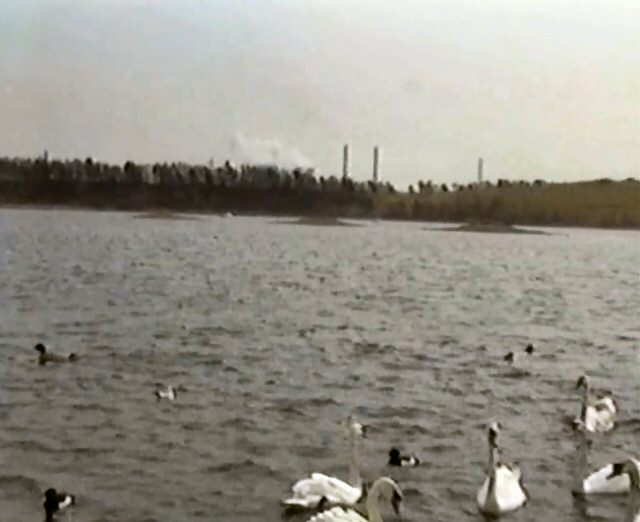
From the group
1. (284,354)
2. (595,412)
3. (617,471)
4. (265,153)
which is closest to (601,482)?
(617,471)

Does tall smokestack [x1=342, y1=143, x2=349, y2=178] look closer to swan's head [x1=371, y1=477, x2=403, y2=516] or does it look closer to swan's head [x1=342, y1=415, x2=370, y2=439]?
swan's head [x1=342, y1=415, x2=370, y2=439]

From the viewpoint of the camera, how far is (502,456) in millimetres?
3027

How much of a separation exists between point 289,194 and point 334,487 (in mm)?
604

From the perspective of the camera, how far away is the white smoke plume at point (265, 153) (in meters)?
3.03

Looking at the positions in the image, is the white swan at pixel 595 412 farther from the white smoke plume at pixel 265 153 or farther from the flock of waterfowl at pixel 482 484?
the white smoke plume at pixel 265 153

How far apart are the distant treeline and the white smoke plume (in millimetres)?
16

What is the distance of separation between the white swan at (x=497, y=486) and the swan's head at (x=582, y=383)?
0.59 ft

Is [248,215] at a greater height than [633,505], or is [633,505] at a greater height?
[248,215]

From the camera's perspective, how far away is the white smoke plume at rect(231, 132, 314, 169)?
3.03 metres

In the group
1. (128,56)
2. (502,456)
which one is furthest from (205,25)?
(502,456)

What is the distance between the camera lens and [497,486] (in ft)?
9.77

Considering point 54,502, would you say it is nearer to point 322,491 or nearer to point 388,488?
point 322,491

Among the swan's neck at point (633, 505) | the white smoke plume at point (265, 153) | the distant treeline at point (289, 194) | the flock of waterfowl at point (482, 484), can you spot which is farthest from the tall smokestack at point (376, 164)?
the swan's neck at point (633, 505)

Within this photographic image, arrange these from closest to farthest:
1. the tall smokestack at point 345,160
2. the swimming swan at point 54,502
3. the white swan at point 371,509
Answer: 1. the white swan at point 371,509
2. the swimming swan at point 54,502
3. the tall smokestack at point 345,160
